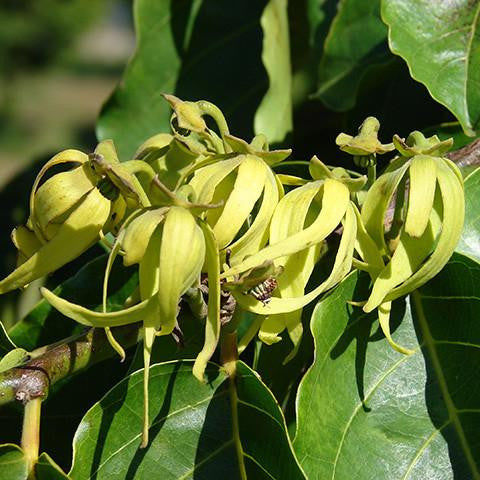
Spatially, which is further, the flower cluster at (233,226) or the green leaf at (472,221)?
the green leaf at (472,221)

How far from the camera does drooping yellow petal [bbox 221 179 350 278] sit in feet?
2.11

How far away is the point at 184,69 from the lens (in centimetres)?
137

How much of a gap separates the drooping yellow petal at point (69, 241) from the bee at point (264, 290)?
0.13 metres

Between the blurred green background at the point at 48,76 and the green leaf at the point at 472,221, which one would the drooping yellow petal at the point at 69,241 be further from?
the blurred green background at the point at 48,76

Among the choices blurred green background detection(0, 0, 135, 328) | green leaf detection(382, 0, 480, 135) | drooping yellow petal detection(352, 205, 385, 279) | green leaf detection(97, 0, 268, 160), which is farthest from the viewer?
blurred green background detection(0, 0, 135, 328)

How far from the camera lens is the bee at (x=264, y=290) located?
653mm

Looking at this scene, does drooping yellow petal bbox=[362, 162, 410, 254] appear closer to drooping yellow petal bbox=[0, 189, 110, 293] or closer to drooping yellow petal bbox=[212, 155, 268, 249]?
drooping yellow petal bbox=[212, 155, 268, 249]

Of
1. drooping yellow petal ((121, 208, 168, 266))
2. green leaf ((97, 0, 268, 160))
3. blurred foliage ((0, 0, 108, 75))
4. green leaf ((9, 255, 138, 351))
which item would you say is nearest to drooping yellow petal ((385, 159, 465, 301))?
drooping yellow petal ((121, 208, 168, 266))

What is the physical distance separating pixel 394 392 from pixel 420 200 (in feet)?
0.63

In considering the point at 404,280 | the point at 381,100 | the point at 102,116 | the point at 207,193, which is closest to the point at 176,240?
the point at 207,193

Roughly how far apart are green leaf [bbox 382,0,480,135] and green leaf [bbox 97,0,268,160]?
407mm

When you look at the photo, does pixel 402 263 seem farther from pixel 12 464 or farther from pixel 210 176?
pixel 12 464

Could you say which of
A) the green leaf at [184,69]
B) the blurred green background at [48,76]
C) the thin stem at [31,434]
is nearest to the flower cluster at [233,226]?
the thin stem at [31,434]

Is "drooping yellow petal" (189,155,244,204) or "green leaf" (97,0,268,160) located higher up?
"drooping yellow petal" (189,155,244,204)
